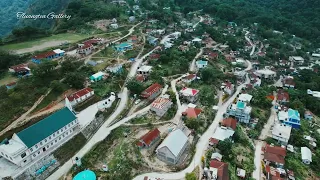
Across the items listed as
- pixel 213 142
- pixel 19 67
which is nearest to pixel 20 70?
pixel 19 67

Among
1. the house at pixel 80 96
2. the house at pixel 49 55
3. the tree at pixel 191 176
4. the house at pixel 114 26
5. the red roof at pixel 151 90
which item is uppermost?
the house at pixel 49 55

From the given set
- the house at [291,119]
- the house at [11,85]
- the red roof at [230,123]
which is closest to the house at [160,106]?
the red roof at [230,123]

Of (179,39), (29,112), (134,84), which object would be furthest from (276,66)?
(29,112)

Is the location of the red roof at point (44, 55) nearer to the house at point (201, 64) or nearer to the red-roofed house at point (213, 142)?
the house at point (201, 64)

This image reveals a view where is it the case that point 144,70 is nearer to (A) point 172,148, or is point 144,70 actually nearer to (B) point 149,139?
(B) point 149,139

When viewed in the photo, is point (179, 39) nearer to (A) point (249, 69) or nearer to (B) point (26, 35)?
(A) point (249, 69)

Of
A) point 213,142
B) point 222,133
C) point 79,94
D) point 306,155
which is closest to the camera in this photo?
point 213,142
